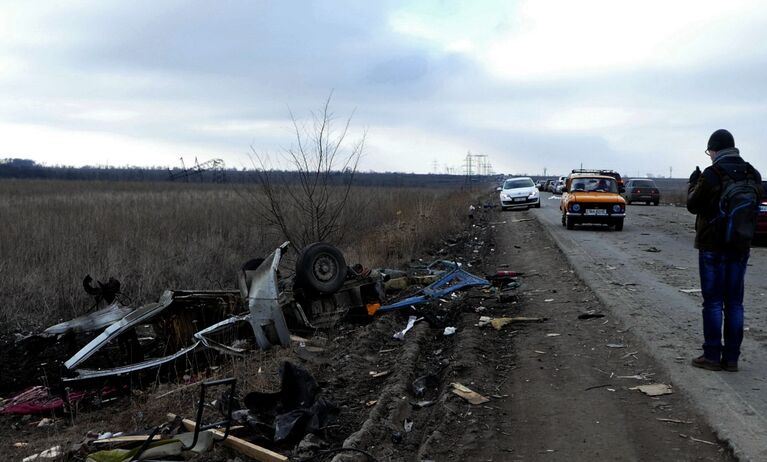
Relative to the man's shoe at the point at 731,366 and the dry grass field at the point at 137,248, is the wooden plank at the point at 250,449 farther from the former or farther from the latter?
the dry grass field at the point at 137,248

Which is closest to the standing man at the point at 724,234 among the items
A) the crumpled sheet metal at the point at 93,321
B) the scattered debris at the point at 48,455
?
the scattered debris at the point at 48,455

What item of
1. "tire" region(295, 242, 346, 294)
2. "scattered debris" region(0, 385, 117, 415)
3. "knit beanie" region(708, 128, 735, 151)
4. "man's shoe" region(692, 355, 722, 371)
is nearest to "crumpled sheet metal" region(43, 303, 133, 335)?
"scattered debris" region(0, 385, 117, 415)

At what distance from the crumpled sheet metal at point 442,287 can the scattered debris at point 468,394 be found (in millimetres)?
3385

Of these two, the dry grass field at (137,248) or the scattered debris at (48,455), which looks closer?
the scattered debris at (48,455)

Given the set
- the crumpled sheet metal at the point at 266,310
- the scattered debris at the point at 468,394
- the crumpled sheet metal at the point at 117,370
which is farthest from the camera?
the crumpled sheet metal at the point at 266,310

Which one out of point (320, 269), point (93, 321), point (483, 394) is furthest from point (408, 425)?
point (93, 321)

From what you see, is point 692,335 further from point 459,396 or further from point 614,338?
point 459,396

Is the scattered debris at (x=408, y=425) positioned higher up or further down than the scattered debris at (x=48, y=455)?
higher up

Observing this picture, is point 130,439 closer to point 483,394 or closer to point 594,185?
point 483,394

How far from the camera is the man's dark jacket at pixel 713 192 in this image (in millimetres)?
5465

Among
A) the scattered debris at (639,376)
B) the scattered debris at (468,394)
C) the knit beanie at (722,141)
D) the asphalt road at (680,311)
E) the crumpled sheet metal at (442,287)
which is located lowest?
the scattered debris at (468,394)

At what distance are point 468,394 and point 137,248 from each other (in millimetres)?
12253

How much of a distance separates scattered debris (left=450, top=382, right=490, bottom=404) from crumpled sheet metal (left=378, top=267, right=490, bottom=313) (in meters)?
3.39

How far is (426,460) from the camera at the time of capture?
408 cm
